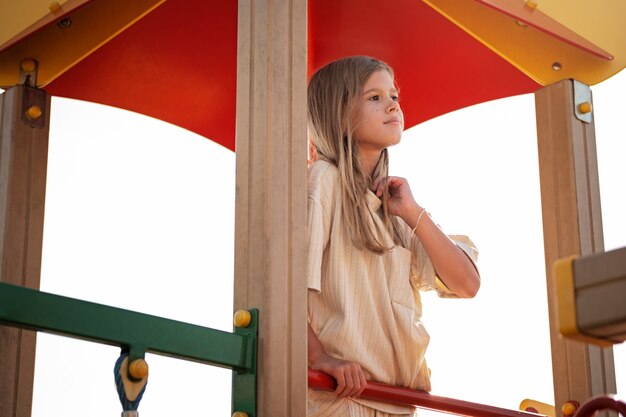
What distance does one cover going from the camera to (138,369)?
7.96 feet

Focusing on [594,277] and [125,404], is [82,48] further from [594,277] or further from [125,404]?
[594,277]

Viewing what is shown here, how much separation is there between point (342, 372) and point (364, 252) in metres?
0.47

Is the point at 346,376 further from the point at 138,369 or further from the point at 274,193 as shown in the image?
the point at 138,369

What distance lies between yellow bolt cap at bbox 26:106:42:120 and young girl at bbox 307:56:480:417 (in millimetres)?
793

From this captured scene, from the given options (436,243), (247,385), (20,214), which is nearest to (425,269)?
(436,243)

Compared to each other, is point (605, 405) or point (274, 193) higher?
point (274, 193)

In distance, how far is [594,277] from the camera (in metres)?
1.55

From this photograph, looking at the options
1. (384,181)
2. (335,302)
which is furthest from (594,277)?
(384,181)

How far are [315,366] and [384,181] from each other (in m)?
0.69

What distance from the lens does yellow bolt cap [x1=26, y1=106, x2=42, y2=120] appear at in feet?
11.5

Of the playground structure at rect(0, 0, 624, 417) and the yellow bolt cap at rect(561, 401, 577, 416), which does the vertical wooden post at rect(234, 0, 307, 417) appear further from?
the yellow bolt cap at rect(561, 401, 577, 416)

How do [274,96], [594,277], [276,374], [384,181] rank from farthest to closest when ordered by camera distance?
[384,181] < [274,96] < [276,374] < [594,277]

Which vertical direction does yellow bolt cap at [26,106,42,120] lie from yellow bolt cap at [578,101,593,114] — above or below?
below

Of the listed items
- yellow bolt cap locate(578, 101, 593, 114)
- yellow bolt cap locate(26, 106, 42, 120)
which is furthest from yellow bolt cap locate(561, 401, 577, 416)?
yellow bolt cap locate(26, 106, 42, 120)
